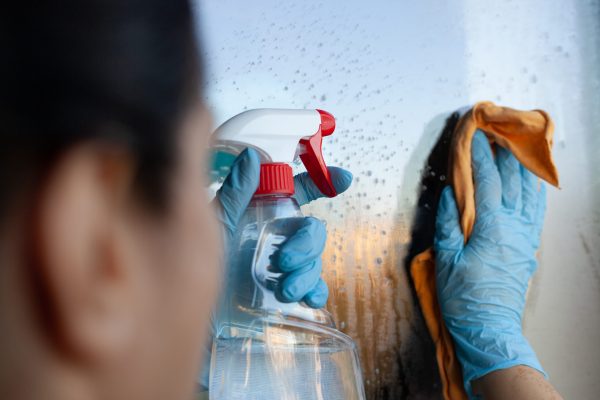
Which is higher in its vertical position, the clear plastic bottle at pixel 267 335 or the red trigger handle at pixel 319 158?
the red trigger handle at pixel 319 158

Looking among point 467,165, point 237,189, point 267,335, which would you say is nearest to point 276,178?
point 237,189

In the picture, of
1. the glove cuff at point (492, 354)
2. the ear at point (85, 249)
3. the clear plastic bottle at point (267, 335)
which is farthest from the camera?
the glove cuff at point (492, 354)

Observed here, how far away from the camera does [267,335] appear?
76 cm

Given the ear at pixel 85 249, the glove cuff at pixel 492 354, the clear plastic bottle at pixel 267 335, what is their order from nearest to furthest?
the ear at pixel 85 249
the clear plastic bottle at pixel 267 335
the glove cuff at pixel 492 354

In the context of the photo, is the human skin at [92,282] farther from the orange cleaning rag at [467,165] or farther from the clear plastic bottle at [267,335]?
the orange cleaning rag at [467,165]

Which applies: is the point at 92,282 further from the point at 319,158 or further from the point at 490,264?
the point at 490,264

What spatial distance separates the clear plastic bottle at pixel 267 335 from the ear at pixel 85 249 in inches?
20.6

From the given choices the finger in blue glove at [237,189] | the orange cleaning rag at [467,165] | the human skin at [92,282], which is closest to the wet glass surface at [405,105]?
the orange cleaning rag at [467,165]

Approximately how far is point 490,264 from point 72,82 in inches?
35.1

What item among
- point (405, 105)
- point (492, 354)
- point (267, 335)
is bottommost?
point (492, 354)

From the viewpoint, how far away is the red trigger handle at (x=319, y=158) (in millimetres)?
833

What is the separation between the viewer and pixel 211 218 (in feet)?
1.03

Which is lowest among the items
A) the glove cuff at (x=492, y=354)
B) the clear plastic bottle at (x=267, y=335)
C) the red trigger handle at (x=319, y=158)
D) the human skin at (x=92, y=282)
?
the glove cuff at (x=492, y=354)

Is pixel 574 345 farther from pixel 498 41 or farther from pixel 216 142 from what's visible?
pixel 216 142
